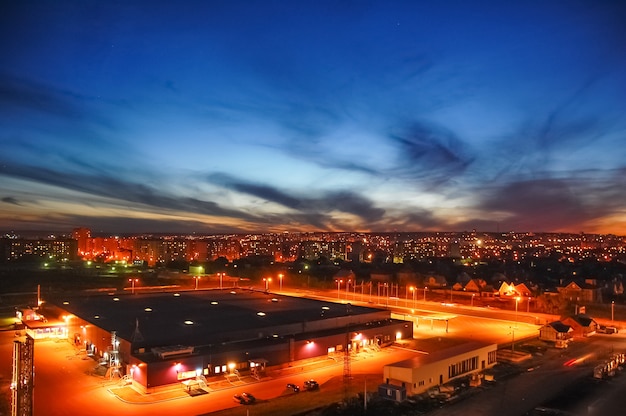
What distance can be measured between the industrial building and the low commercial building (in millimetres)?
2479

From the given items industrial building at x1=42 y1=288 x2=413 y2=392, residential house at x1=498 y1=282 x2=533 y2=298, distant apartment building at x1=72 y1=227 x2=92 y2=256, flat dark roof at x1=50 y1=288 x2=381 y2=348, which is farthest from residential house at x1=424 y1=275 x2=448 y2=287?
distant apartment building at x1=72 y1=227 x2=92 y2=256

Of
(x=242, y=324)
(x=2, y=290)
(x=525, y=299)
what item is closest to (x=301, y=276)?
(x=525, y=299)

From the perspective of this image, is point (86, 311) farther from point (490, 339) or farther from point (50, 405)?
point (490, 339)

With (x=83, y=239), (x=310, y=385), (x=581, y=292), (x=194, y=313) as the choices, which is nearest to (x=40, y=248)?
(x=83, y=239)

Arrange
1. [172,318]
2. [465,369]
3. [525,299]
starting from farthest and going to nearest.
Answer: [525,299] → [172,318] → [465,369]

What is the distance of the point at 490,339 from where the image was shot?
650 inches

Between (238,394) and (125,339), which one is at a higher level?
(125,339)

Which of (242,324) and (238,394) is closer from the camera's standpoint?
(238,394)

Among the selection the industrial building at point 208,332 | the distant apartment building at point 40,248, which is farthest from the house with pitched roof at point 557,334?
the distant apartment building at point 40,248

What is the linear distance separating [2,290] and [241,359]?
80.4 feet

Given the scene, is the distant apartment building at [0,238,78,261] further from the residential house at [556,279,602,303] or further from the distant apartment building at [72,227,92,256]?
the residential house at [556,279,602,303]

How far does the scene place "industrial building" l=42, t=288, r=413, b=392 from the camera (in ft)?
37.1

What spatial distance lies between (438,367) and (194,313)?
8.95 m

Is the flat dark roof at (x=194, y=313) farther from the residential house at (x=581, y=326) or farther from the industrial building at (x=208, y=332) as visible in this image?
the residential house at (x=581, y=326)
